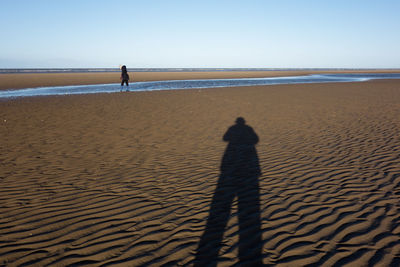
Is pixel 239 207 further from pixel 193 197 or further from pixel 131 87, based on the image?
pixel 131 87

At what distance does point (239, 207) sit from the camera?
Answer: 4605 mm

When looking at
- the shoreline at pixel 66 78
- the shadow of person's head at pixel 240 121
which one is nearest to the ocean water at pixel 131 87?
the shoreline at pixel 66 78

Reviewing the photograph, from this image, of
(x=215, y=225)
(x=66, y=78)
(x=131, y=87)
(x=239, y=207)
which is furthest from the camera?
(x=66, y=78)

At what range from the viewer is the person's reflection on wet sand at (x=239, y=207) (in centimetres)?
348

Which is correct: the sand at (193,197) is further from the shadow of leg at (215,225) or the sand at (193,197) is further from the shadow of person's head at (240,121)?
the shadow of person's head at (240,121)

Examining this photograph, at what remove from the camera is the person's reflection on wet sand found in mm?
3479

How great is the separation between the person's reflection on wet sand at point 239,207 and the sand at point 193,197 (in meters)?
0.02

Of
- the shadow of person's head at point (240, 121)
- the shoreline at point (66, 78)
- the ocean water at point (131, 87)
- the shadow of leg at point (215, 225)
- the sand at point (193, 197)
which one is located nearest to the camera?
the shadow of leg at point (215, 225)

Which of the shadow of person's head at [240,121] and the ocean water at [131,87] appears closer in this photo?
the shadow of person's head at [240,121]

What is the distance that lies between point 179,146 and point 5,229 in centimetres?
501

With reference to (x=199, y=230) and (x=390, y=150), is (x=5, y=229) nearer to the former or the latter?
(x=199, y=230)

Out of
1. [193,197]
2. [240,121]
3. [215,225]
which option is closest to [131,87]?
[240,121]

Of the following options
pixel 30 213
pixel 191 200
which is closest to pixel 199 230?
pixel 191 200

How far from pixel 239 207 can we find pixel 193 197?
3.04ft
